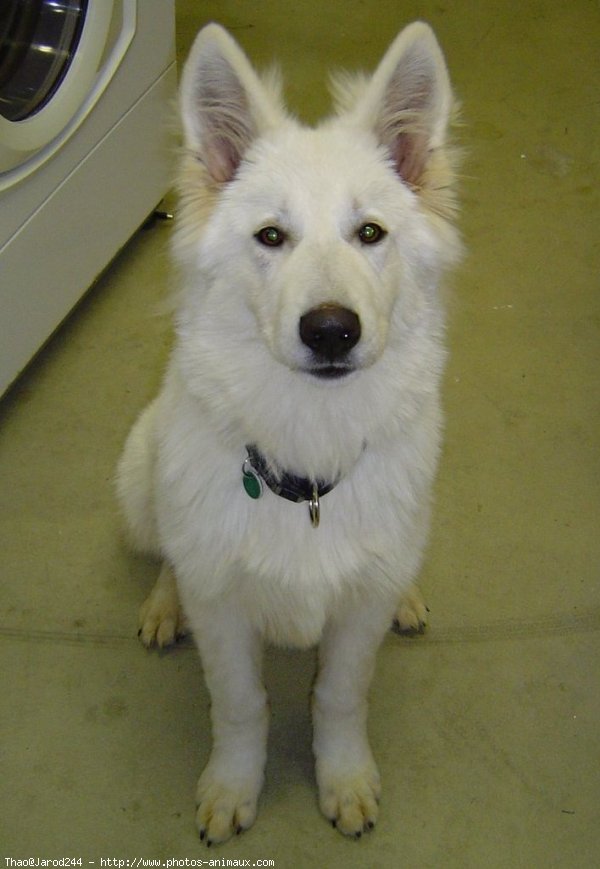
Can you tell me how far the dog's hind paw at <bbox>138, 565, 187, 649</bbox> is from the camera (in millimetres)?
2004

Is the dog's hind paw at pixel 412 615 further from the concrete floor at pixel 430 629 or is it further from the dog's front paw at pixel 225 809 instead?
the dog's front paw at pixel 225 809

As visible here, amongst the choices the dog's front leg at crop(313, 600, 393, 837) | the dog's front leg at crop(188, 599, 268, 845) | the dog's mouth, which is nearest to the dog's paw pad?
the dog's front leg at crop(313, 600, 393, 837)

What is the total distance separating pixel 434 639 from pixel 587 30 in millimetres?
3475

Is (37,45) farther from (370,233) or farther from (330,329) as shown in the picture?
(330,329)

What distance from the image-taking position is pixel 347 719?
1.73m

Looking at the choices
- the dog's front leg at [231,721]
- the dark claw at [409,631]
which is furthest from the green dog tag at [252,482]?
the dark claw at [409,631]

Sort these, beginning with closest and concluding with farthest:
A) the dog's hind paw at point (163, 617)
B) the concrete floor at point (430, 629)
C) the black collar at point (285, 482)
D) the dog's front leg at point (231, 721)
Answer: the black collar at point (285, 482) < the dog's front leg at point (231, 721) < the concrete floor at point (430, 629) < the dog's hind paw at point (163, 617)

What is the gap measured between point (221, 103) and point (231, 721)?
1.16m

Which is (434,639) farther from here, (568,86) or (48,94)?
(568,86)

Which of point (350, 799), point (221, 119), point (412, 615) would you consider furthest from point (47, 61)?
point (350, 799)

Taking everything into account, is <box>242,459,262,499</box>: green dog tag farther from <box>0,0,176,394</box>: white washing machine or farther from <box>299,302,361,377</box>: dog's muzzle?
<box>0,0,176,394</box>: white washing machine

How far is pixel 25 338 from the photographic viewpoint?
8.08 feet

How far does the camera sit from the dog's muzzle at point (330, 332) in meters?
1.24

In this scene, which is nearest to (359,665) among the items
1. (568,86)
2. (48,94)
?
(48,94)
